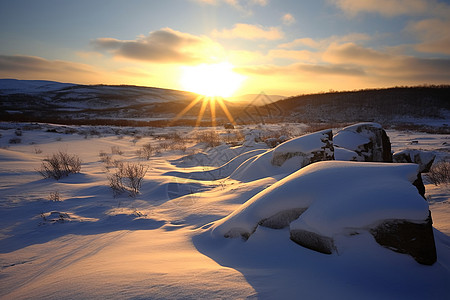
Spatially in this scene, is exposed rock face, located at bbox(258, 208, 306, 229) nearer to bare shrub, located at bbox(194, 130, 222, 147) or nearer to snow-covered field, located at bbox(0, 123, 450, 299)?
snow-covered field, located at bbox(0, 123, 450, 299)

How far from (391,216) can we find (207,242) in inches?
70.6

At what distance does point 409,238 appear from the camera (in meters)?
1.73

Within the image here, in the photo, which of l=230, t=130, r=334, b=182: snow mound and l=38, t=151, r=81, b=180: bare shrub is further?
l=38, t=151, r=81, b=180: bare shrub

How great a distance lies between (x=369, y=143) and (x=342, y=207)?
5309 millimetres

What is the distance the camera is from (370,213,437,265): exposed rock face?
67.8 inches

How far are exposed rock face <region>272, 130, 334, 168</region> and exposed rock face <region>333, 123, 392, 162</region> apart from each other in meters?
1.37

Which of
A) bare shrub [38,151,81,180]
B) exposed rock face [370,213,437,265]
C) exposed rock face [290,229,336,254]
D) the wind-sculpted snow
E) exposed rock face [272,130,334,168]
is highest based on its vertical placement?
exposed rock face [272,130,334,168]

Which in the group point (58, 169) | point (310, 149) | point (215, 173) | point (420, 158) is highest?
point (310, 149)

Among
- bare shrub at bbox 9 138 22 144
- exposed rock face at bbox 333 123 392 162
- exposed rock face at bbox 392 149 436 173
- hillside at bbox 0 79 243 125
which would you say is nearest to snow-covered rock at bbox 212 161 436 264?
exposed rock face at bbox 333 123 392 162

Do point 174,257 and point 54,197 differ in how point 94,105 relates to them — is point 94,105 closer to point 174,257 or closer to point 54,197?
point 54,197

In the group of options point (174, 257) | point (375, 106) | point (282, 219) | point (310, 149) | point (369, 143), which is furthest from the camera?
point (375, 106)

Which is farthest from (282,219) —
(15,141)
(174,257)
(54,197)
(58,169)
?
(15,141)

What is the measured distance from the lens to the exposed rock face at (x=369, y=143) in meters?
6.09

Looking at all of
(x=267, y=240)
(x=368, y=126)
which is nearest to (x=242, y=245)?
(x=267, y=240)
